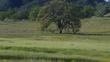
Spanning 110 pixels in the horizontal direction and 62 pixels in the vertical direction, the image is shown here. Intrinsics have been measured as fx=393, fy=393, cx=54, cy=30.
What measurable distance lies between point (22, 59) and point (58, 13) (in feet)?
135

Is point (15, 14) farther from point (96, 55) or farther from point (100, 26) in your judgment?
point (96, 55)

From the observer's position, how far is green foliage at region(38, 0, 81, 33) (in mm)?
70969

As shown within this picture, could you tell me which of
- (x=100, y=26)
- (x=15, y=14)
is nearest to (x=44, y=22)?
(x=100, y=26)

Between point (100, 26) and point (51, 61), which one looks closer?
point (51, 61)

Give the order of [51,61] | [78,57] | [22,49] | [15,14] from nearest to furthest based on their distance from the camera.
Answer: [51,61], [78,57], [22,49], [15,14]

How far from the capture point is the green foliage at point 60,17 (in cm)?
7097

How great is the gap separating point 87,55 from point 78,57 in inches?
79.6

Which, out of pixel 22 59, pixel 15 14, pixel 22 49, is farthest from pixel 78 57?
pixel 15 14

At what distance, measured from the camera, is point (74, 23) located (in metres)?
70.9

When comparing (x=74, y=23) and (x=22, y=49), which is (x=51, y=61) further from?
(x=74, y=23)

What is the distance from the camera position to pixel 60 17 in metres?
70.8

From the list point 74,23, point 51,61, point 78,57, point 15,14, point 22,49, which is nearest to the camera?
point 51,61

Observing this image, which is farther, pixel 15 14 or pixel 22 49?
pixel 15 14

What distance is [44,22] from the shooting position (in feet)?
234
